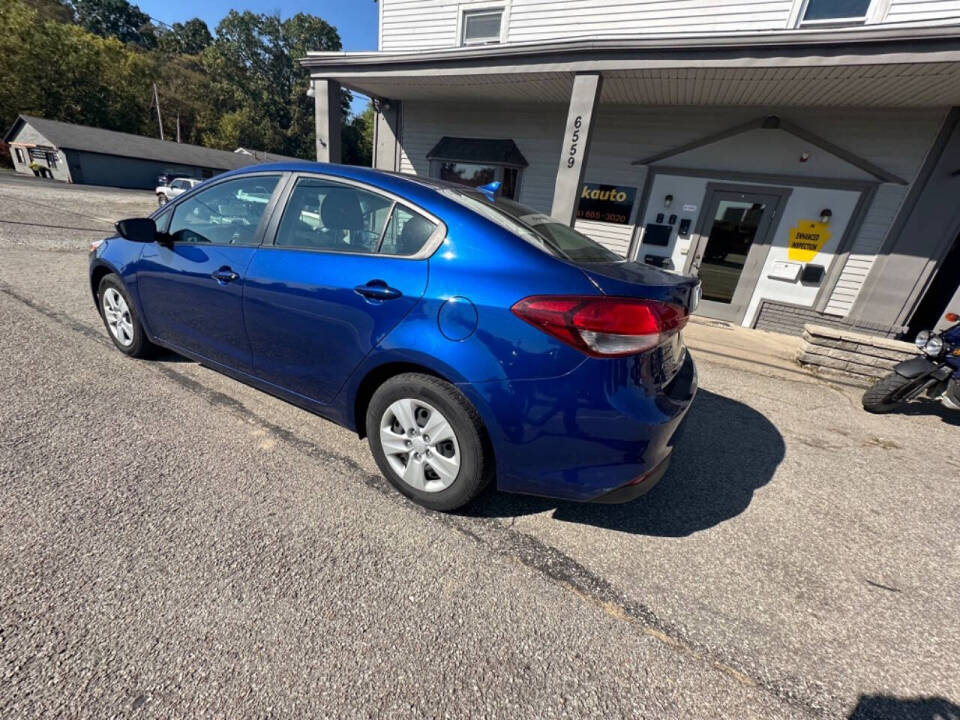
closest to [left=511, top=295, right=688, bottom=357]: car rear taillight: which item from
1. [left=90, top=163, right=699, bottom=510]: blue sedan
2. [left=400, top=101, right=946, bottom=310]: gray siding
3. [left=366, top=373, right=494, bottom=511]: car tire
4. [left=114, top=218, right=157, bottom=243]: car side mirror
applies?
[left=90, top=163, right=699, bottom=510]: blue sedan

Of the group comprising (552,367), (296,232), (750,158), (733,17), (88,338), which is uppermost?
(733,17)

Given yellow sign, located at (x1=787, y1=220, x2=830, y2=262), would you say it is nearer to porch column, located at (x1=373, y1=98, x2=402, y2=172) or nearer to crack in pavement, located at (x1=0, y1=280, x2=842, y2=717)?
crack in pavement, located at (x1=0, y1=280, x2=842, y2=717)

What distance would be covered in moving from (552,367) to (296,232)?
1735 millimetres

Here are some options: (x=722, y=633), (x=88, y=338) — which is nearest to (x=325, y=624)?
(x=722, y=633)

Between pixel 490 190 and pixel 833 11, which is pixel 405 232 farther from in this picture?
pixel 833 11

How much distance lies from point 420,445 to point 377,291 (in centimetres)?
79

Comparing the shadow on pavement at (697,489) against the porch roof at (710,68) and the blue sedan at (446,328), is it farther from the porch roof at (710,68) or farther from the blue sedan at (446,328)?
the porch roof at (710,68)

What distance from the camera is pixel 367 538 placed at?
6.40ft

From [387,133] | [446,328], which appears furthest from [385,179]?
[387,133]

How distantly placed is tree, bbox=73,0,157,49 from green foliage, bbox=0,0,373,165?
0.21 metres

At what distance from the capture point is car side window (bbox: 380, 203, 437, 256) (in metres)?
2.02

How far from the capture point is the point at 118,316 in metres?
3.44

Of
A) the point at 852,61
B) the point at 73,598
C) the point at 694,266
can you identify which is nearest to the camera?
the point at 73,598

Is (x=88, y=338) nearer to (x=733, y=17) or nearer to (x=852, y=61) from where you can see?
(x=852, y=61)
